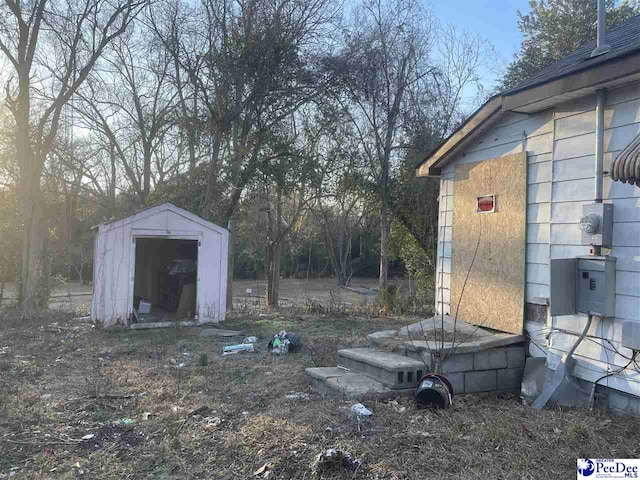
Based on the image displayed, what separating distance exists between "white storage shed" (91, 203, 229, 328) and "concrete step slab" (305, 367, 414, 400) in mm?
5085

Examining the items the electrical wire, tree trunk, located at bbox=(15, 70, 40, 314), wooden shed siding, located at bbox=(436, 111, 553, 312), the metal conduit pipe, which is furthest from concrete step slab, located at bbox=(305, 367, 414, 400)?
tree trunk, located at bbox=(15, 70, 40, 314)

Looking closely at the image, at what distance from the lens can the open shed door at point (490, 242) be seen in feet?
18.1

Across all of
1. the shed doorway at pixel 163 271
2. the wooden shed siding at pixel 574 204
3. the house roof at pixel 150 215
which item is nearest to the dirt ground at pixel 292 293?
the shed doorway at pixel 163 271

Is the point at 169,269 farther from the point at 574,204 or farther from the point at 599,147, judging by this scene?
the point at 599,147

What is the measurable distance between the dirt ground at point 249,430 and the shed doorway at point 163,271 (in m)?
5.43

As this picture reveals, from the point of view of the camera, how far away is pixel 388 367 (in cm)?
485

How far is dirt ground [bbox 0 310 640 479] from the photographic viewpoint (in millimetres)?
3244

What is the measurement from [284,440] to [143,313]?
27.4 feet

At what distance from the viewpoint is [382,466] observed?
10.4 ft

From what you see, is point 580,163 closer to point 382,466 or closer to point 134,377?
point 382,466

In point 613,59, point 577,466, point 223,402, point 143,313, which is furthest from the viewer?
point 143,313

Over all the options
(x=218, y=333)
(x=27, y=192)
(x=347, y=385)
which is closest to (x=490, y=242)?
(x=347, y=385)

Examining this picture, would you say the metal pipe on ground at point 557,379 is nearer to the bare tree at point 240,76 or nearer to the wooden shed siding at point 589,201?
the wooden shed siding at point 589,201

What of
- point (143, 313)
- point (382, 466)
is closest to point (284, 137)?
point (143, 313)
